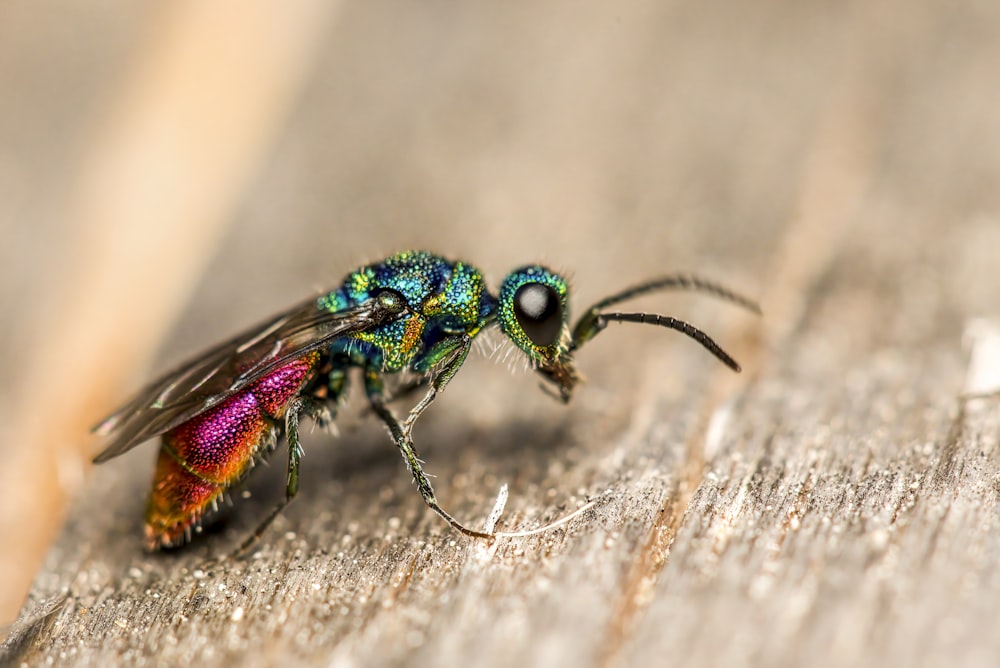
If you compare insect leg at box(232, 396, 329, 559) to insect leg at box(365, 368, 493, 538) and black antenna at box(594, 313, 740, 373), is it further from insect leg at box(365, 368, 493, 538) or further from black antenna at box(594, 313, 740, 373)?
black antenna at box(594, 313, 740, 373)

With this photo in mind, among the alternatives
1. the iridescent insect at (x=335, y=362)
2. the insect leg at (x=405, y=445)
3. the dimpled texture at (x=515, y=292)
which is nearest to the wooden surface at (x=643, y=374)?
the insect leg at (x=405, y=445)

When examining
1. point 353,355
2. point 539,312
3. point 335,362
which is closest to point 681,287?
point 539,312

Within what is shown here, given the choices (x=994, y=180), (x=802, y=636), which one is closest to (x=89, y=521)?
(x=802, y=636)

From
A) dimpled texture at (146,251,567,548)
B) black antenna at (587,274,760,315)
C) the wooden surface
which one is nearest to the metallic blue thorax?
dimpled texture at (146,251,567,548)

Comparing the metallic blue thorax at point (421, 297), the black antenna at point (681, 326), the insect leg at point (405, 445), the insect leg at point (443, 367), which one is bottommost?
the insect leg at point (405, 445)

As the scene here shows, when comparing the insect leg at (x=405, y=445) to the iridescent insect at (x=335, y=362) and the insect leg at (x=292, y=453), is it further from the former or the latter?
the insect leg at (x=292, y=453)

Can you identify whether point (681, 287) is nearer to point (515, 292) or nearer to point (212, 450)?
point (515, 292)

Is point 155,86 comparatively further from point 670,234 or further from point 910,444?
point 910,444
